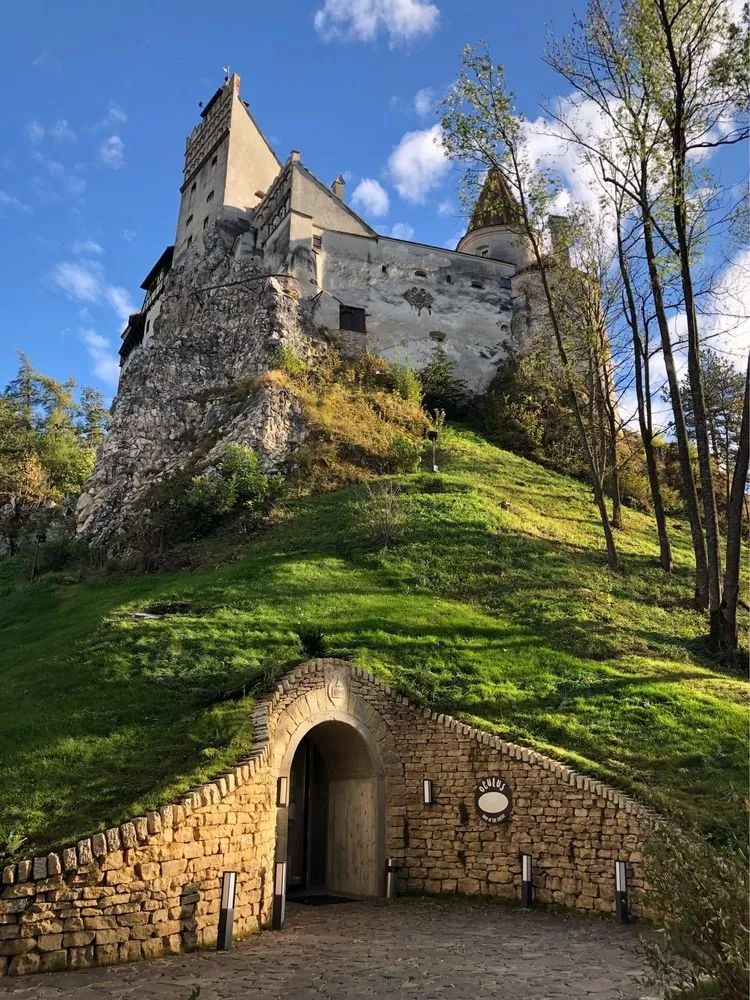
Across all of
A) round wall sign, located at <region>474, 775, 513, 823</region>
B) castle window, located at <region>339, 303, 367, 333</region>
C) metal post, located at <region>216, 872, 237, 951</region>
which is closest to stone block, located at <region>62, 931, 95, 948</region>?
metal post, located at <region>216, 872, 237, 951</region>

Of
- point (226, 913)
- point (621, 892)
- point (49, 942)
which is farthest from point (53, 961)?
point (621, 892)

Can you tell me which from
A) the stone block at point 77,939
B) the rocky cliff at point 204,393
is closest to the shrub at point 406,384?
the rocky cliff at point 204,393

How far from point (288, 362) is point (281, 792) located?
21.7m

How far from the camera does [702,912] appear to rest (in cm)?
488

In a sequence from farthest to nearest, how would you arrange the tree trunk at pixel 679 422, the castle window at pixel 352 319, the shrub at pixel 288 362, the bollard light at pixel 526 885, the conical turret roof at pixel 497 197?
the castle window at pixel 352 319
the shrub at pixel 288 362
the conical turret roof at pixel 497 197
the tree trunk at pixel 679 422
the bollard light at pixel 526 885

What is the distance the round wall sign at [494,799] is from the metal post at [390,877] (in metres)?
1.60

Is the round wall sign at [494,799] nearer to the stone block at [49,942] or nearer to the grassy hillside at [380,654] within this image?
the grassy hillside at [380,654]

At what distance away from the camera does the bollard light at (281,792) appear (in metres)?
10.2

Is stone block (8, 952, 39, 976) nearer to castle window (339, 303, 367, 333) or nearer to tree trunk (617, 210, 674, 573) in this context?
tree trunk (617, 210, 674, 573)

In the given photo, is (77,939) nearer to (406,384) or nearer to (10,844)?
(10,844)

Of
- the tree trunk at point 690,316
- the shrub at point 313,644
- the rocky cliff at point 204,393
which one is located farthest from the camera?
the rocky cliff at point 204,393

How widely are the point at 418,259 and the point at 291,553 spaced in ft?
69.8

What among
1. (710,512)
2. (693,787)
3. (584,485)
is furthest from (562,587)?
(584,485)

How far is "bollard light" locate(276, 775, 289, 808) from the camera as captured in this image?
1024cm
